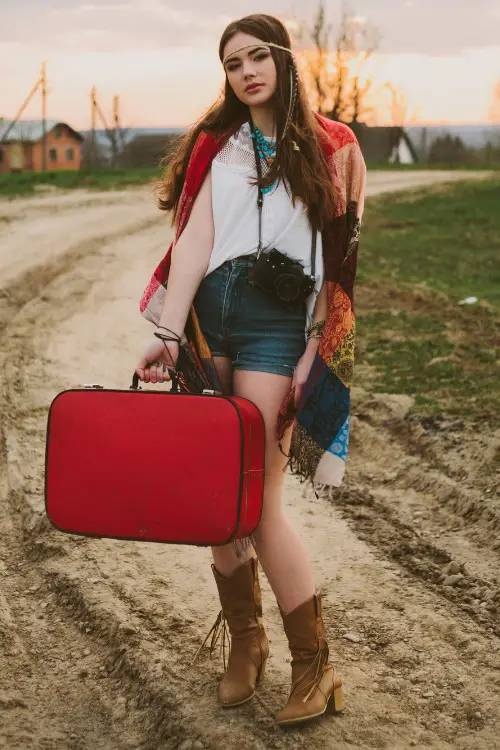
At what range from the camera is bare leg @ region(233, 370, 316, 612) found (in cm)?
269

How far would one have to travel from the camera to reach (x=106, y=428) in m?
2.56

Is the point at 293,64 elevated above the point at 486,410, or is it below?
above

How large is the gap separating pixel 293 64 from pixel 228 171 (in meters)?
0.35

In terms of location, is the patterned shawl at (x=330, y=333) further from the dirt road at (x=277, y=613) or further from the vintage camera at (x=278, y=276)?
the dirt road at (x=277, y=613)

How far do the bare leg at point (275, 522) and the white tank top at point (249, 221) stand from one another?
30cm

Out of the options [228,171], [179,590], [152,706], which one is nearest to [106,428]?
[228,171]

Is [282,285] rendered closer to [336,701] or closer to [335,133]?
[335,133]

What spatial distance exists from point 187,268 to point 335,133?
57 centimetres

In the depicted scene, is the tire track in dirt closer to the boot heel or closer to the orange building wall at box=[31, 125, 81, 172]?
the boot heel

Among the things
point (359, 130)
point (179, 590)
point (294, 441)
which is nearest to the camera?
point (294, 441)

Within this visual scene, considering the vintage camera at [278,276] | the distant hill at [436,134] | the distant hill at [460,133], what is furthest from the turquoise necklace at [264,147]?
the distant hill at [460,133]

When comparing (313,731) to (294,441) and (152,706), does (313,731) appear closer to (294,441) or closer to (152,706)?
(152,706)

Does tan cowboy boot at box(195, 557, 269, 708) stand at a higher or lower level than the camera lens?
lower

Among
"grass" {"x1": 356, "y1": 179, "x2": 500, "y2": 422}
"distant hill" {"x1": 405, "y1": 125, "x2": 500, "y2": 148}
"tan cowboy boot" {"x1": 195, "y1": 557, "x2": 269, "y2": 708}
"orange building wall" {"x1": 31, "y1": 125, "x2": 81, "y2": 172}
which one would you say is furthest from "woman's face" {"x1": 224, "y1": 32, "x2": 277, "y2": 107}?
"orange building wall" {"x1": 31, "y1": 125, "x2": 81, "y2": 172}
